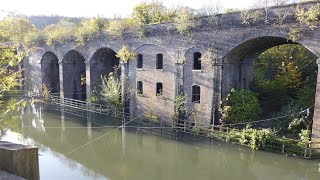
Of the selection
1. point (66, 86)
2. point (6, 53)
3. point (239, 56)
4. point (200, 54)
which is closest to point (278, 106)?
point (239, 56)

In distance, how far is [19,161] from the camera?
6.17 ft

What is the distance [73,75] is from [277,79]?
1843cm

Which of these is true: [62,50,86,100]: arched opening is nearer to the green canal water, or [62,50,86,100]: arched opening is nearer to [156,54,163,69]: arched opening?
the green canal water

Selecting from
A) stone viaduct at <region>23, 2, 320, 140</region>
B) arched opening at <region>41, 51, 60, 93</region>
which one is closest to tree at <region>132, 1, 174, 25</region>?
stone viaduct at <region>23, 2, 320, 140</region>

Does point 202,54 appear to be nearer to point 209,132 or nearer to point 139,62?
point 209,132

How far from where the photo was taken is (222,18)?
16.6 m

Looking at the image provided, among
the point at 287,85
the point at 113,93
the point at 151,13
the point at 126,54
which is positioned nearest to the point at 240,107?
the point at 287,85

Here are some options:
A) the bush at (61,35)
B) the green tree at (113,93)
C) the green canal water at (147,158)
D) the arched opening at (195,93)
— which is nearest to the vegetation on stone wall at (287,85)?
the green canal water at (147,158)

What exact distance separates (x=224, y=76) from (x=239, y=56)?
5.76 feet

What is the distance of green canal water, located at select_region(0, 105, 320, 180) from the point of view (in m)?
12.6

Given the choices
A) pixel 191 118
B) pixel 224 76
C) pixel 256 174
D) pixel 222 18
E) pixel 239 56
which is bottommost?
pixel 256 174

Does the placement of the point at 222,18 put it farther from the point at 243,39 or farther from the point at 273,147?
the point at 273,147

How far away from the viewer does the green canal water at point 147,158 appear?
12.6 metres

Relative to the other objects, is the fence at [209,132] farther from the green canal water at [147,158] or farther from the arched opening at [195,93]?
the arched opening at [195,93]
